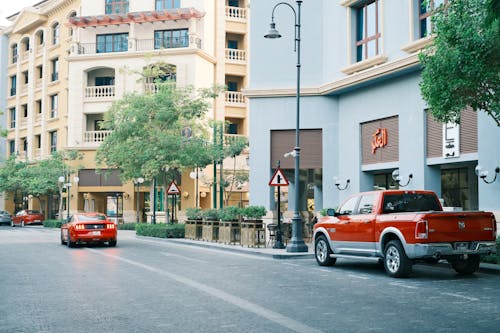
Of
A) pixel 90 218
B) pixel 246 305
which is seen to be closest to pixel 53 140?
pixel 90 218

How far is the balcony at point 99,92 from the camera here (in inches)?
1957

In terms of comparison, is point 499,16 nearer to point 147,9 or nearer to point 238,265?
point 238,265

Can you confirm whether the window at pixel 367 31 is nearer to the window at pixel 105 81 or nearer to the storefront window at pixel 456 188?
the storefront window at pixel 456 188

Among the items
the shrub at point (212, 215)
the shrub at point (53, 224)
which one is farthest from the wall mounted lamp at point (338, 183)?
the shrub at point (53, 224)

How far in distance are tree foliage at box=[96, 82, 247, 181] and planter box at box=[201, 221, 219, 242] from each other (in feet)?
21.7

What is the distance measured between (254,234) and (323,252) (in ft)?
22.0

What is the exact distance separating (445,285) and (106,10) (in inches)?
1725

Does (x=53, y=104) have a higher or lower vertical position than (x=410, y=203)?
higher

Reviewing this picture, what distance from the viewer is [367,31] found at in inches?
1005

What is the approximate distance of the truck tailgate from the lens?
502 inches

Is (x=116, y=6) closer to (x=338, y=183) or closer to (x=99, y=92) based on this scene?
(x=99, y=92)

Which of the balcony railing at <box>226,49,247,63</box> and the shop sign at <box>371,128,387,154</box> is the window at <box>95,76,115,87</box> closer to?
the balcony railing at <box>226,49,247,63</box>

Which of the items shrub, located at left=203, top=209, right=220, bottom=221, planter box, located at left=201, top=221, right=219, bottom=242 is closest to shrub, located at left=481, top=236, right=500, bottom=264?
planter box, located at left=201, top=221, right=219, bottom=242

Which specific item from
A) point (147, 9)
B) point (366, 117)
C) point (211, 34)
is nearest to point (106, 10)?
point (147, 9)
